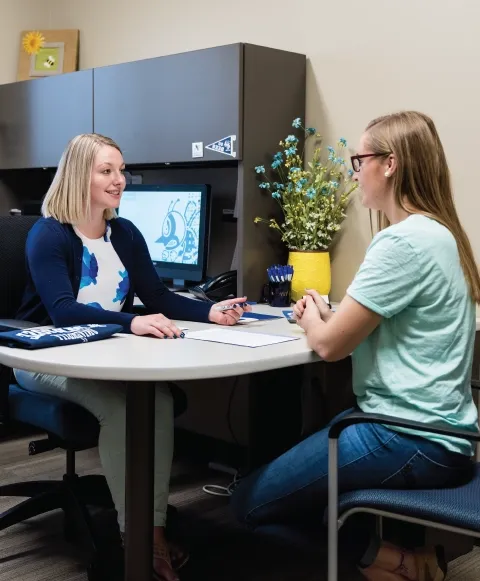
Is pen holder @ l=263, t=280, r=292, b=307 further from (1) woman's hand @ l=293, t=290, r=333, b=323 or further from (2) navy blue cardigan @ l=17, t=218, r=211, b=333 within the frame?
(1) woman's hand @ l=293, t=290, r=333, b=323

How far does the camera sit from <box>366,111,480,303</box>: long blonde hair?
1696 millimetres

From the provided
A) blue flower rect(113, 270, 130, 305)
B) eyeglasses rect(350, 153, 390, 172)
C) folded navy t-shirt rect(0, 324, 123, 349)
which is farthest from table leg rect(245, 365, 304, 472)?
eyeglasses rect(350, 153, 390, 172)

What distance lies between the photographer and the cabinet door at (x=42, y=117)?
131 inches

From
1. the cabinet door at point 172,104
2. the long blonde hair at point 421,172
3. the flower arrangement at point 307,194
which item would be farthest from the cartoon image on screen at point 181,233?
the long blonde hair at point 421,172

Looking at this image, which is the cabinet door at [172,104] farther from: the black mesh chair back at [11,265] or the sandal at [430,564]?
the sandal at [430,564]

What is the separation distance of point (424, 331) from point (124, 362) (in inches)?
25.0

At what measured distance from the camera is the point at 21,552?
2.34 m

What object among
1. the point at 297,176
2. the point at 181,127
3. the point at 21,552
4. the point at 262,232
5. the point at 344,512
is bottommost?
the point at 21,552

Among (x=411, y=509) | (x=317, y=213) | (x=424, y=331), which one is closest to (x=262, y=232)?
(x=317, y=213)

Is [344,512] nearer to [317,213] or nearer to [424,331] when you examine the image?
[424,331]

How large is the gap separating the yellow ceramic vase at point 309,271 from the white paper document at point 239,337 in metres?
0.76

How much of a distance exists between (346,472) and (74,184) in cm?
118

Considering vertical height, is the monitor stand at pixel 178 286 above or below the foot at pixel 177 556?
above

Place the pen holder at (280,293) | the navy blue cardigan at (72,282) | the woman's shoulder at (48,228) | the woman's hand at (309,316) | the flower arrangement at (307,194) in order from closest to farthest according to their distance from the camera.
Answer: the woman's hand at (309,316) < the navy blue cardigan at (72,282) < the woman's shoulder at (48,228) < the pen holder at (280,293) < the flower arrangement at (307,194)
